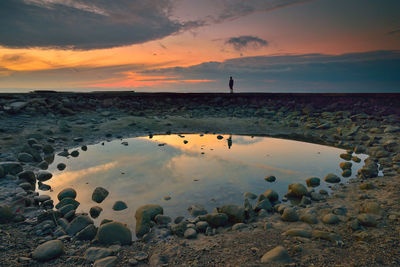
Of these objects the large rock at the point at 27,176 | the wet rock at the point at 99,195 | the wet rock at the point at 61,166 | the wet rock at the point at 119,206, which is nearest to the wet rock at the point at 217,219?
the wet rock at the point at 119,206

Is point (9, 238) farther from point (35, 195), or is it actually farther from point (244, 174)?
point (244, 174)

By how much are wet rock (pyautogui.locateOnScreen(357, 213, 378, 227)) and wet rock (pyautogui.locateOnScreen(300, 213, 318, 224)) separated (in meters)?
0.56

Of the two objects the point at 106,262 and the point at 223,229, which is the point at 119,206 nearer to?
the point at 106,262

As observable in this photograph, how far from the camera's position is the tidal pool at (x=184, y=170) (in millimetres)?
4414

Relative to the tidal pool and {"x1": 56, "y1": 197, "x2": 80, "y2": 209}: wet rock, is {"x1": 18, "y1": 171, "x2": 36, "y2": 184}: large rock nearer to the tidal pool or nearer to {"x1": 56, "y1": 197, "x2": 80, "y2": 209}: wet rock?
the tidal pool

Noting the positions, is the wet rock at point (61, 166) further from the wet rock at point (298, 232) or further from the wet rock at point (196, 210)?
the wet rock at point (298, 232)

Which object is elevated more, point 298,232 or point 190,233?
point 298,232

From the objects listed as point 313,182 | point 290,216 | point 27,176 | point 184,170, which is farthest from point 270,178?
point 27,176

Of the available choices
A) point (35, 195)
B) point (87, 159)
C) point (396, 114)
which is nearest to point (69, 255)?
point (35, 195)

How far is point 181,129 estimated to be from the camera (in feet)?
37.8

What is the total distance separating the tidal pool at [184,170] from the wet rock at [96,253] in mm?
840

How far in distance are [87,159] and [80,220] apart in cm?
386

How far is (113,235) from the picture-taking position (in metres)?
3.03

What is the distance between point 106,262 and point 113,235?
1.66ft
